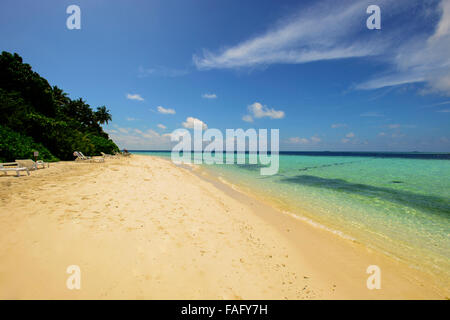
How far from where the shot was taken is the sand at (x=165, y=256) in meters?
3.05

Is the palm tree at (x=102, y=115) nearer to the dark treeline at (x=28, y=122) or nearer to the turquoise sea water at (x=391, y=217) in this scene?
the dark treeline at (x=28, y=122)

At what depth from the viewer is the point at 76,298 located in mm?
2688

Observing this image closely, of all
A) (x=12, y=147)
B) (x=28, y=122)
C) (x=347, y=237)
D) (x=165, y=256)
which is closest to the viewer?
(x=165, y=256)

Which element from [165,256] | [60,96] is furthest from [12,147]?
[60,96]

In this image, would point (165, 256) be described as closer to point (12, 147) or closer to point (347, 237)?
point (347, 237)

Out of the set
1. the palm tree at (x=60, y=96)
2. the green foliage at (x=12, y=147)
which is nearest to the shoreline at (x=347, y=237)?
the green foliage at (x=12, y=147)

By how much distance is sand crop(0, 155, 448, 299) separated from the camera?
10.0 ft

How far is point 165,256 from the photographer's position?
3.91 metres

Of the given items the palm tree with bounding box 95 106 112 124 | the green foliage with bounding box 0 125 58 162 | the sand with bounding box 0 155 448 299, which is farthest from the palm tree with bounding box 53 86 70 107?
the sand with bounding box 0 155 448 299

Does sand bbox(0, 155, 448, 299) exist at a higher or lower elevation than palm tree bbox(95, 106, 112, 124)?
lower

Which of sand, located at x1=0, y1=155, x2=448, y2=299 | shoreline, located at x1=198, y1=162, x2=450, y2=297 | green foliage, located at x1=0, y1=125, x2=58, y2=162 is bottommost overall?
shoreline, located at x1=198, y1=162, x2=450, y2=297

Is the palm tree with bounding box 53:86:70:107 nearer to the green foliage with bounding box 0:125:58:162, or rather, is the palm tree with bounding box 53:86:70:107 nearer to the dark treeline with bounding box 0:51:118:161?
the dark treeline with bounding box 0:51:118:161
